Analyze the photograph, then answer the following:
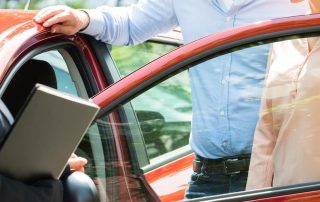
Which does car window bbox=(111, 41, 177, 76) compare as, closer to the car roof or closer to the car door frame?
the car roof

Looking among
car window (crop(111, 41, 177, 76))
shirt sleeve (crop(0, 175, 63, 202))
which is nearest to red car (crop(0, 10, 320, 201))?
shirt sleeve (crop(0, 175, 63, 202))

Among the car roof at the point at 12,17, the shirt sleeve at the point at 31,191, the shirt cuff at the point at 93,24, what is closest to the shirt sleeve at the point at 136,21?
the shirt cuff at the point at 93,24

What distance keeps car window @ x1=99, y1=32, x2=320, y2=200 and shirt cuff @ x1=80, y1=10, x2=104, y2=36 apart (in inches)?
23.3

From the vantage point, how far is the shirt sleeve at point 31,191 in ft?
6.69

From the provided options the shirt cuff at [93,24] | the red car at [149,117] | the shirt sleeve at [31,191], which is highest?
the shirt cuff at [93,24]

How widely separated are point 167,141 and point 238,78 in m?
0.33

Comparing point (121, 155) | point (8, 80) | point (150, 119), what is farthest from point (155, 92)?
point (8, 80)

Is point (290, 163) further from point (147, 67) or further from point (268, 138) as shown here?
point (147, 67)

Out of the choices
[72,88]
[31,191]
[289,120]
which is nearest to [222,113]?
[289,120]

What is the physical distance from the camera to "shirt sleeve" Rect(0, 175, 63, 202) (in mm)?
2039

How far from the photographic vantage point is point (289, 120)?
2.66 meters

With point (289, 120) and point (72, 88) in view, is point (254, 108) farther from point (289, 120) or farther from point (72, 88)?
point (72, 88)

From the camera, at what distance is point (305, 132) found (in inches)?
104

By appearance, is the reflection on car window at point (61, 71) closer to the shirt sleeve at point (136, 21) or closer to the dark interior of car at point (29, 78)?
the dark interior of car at point (29, 78)
